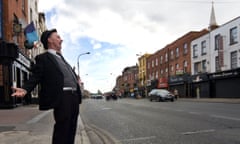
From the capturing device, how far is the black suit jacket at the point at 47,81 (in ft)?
12.0

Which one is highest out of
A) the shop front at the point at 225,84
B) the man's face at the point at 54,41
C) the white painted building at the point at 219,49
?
the white painted building at the point at 219,49

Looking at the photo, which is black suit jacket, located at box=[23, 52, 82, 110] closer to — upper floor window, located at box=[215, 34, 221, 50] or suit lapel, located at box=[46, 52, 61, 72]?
suit lapel, located at box=[46, 52, 61, 72]

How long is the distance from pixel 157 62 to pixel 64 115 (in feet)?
214

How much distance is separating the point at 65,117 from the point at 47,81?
1.48 ft

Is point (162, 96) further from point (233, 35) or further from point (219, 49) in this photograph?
point (233, 35)

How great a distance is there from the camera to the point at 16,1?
25719 mm

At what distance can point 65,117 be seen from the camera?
12.1 ft

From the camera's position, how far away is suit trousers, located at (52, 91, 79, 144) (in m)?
3.67

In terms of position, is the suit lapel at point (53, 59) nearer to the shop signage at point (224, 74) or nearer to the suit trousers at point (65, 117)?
the suit trousers at point (65, 117)

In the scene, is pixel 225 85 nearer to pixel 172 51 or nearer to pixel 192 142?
pixel 172 51

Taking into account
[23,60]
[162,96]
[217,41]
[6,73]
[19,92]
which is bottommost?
[162,96]

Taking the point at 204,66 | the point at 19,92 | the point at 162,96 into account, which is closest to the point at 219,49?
the point at 204,66

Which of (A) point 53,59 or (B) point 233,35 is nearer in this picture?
(A) point 53,59

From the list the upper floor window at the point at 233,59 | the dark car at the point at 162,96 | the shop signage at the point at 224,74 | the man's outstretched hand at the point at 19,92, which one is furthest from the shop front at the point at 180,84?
the man's outstretched hand at the point at 19,92
